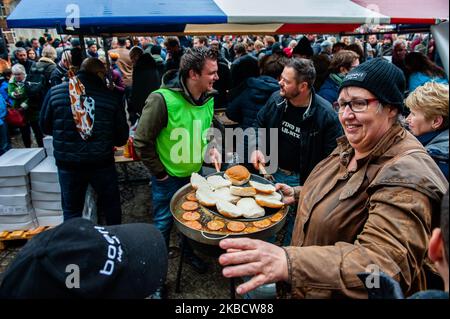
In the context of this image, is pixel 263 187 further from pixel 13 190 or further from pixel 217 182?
pixel 13 190

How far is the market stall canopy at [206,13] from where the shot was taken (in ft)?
8.54

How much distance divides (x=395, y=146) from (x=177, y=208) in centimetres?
162

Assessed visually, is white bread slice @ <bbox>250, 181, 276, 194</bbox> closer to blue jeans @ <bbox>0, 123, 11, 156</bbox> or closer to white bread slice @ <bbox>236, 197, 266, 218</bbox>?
white bread slice @ <bbox>236, 197, 266, 218</bbox>

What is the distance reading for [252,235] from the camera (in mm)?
2072

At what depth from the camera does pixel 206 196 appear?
248cm

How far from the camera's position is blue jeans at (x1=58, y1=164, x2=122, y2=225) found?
10.5 ft

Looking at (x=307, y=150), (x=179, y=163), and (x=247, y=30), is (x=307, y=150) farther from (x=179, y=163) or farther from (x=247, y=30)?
(x=247, y=30)

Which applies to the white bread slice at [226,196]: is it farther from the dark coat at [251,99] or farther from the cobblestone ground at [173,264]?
the dark coat at [251,99]

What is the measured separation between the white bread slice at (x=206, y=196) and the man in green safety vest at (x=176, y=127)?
1.88ft

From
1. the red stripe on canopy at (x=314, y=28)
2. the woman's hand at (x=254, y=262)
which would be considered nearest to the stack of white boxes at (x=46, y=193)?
the woman's hand at (x=254, y=262)

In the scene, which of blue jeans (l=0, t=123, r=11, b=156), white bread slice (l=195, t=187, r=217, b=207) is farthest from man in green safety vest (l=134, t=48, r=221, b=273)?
blue jeans (l=0, t=123, r=11, b=156)

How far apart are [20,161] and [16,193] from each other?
0.37m

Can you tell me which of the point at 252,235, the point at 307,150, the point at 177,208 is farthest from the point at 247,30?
the point at 252,235

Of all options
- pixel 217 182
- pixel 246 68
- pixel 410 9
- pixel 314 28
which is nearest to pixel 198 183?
pixel 217 182
